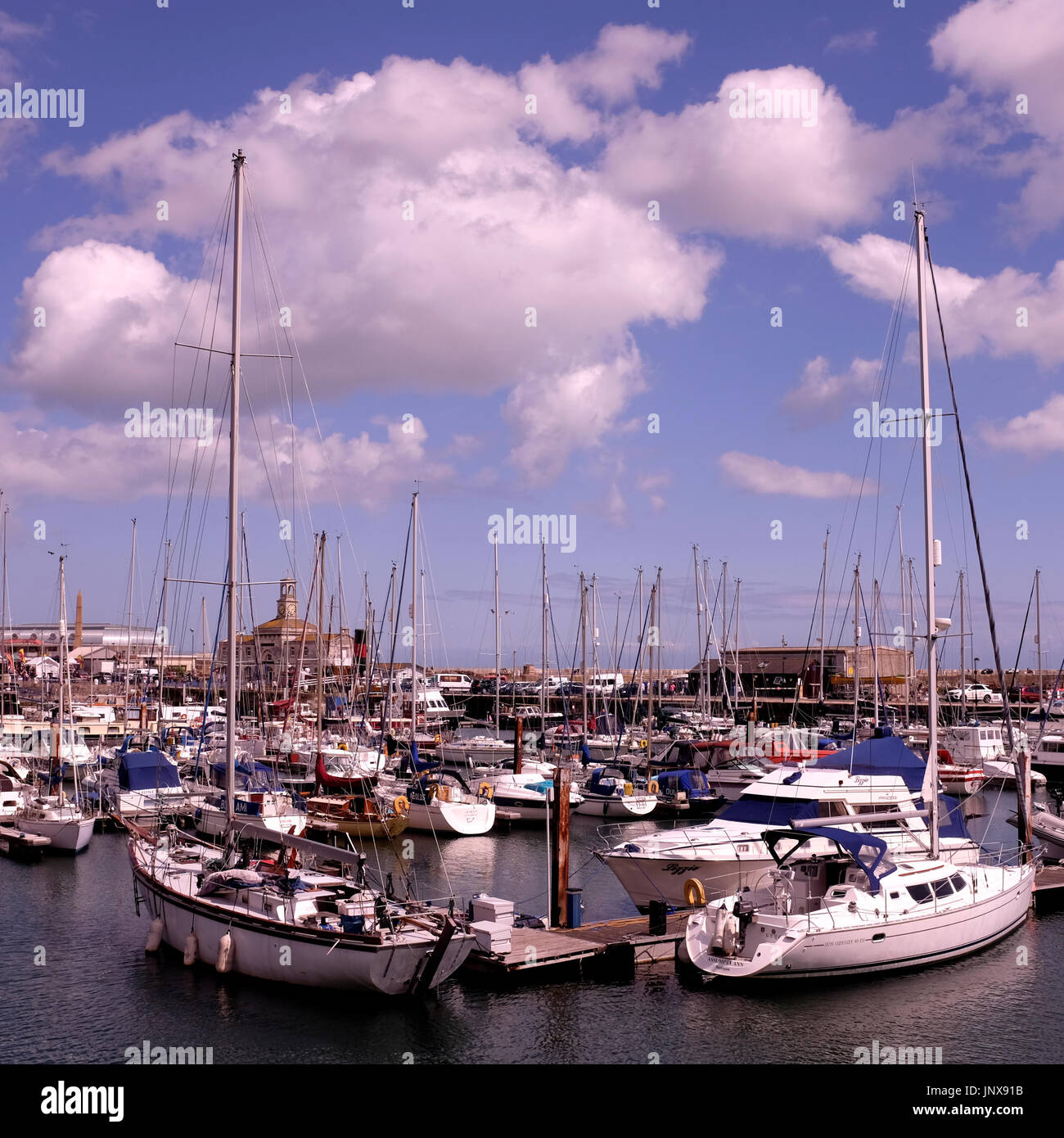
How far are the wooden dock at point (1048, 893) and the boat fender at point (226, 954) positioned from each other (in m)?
23.0

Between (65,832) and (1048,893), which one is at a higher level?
(65,832)

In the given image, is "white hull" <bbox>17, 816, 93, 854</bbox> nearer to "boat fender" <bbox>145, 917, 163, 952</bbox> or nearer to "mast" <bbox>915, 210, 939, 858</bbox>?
"boat fender" <bbox>145, 917, 163, 952</bbox>

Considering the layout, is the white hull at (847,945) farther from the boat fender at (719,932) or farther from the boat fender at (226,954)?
the boat fender at (226,954)

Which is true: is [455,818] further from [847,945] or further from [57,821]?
[847,945]

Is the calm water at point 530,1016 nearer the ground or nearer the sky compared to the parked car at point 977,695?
nearer the ground

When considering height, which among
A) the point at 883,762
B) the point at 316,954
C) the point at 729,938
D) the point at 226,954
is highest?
the point at 883,762

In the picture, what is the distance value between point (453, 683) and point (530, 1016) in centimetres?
14086

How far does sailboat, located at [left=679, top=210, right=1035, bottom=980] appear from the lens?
2319 centimetres

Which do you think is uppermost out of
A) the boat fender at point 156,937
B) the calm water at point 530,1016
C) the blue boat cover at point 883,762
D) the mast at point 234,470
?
the mast at point 234,470

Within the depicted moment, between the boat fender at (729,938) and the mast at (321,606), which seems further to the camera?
the mast at (321,606)

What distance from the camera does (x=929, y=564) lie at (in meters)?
29.2

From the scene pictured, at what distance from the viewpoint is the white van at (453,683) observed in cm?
15250

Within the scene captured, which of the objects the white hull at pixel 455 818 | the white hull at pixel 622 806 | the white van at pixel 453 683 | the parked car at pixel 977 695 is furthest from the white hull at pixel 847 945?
the white van at pixel 453 683

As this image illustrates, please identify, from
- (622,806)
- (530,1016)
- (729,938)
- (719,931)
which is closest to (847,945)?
(729,938)
